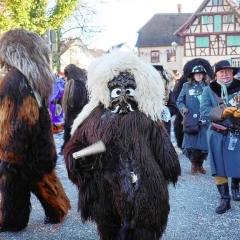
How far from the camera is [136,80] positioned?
349 cm

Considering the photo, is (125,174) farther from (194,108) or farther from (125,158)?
(194,108)

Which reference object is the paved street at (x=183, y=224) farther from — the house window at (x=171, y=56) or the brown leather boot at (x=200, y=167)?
the house window at (x=171, y=56)

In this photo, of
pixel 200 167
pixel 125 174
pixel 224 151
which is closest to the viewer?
pixel 125 174

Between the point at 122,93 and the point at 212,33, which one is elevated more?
the point at 212,33

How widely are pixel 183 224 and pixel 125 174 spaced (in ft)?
6.24

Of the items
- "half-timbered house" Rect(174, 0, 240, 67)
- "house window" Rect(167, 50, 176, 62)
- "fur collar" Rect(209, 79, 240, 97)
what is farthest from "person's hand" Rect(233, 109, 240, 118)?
"house window" Rect(167, 50, 176, 62)

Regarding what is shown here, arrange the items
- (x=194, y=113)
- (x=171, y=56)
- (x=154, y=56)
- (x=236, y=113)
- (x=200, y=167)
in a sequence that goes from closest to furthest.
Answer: (x=236, y=113) < (x=194, y=113) < (x=200, y=167) < (x=171, y=56) < (x=154, y=56)

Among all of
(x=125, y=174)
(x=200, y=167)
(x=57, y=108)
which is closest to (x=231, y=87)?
(x=200, y=167)

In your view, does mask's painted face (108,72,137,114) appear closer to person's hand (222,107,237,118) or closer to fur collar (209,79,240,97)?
person's hand (222,107,237,118)

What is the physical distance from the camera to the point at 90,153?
323 centimetres

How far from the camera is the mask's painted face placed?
136 inches

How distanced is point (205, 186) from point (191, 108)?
146 centimetres

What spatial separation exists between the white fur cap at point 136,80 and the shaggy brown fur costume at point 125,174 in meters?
0.10

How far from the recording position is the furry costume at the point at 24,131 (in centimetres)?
420
